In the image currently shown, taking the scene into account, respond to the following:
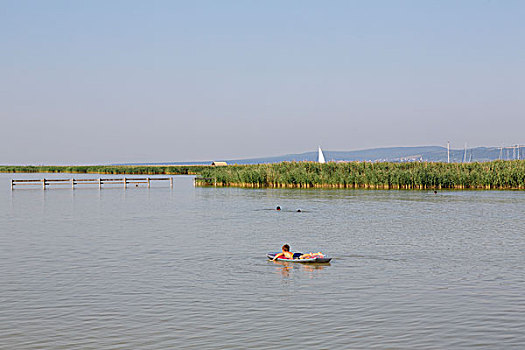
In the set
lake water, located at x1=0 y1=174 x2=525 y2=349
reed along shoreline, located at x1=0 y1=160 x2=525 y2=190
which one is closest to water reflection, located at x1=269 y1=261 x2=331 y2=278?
lake water, located at x1=0 y1=174 x2=525 y2=349

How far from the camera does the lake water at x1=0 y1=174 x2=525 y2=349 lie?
1355 centimetres

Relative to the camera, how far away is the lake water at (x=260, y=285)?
13.5m

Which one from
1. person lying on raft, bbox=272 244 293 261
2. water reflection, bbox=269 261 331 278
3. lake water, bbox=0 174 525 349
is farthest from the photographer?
person lying on raft, bbox=272 244 293 261

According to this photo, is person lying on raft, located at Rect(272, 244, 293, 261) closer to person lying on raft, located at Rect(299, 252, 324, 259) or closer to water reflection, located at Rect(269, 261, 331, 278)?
water reflection, located at Rect(269, 261, 331, 278)

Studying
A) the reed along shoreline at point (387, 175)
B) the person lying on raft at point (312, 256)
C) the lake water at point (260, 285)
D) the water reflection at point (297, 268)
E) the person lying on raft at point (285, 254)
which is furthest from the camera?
the reed along shoreline at point (387, 175)

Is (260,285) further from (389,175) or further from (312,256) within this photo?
(389,175)

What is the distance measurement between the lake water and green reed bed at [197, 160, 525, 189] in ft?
106

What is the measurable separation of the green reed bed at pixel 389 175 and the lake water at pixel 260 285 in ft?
A: 106

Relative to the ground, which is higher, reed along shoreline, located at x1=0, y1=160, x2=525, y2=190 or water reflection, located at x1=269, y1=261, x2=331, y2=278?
reed along shoreline, located at x1=0, y1=160, x2=525, y2=190

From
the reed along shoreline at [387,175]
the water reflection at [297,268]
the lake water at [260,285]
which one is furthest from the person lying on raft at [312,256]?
the reed along shoreline at [387,175]

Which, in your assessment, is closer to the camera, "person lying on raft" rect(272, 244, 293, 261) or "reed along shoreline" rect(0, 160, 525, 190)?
"person lying on raft" rect(272, 244, 293, 261)

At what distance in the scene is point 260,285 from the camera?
19125 millimetres

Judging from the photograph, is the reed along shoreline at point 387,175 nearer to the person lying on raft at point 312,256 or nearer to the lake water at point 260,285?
the lake water at point 260,285

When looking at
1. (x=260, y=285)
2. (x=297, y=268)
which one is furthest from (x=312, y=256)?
(x=260, y=285)
